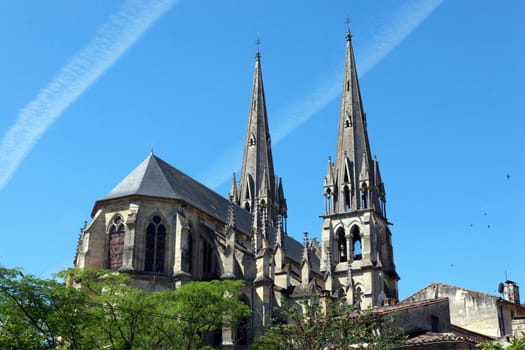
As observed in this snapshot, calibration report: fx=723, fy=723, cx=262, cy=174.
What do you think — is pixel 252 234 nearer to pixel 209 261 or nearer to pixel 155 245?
pixel 209 261

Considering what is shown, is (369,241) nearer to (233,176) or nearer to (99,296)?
(233,176)

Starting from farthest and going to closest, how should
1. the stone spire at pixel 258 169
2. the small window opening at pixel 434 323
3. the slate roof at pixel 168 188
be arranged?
the stone spire at pixel 258 169 < the slate roof at pixel 168 188 < the small window opening at pixel 434 323

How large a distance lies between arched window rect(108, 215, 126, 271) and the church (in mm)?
60

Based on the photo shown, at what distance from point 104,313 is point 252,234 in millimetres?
21954

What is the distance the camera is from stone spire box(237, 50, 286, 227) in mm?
69062

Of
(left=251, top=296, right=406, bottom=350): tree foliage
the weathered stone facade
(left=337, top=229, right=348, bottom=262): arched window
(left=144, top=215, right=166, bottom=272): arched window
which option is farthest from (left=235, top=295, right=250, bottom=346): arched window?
(left=337, top=229, right=348, bottom=262): arched window

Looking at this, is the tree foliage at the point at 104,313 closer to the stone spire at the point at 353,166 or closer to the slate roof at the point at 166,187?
the slate roof at the point at 166,187

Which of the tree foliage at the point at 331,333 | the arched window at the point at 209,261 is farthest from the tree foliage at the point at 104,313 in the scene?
the arched window at the point at 209,261

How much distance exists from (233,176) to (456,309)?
33979 millimetres

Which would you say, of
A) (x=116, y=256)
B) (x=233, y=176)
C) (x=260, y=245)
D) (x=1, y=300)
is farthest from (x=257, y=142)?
(x=1, y=300)

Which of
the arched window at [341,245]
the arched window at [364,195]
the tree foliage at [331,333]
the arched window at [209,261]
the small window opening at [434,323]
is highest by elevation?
the arched window at [364,195]

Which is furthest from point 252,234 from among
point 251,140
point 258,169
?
point 251,140

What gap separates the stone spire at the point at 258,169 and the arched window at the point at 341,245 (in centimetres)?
749

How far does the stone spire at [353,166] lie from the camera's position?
62.6 metres
